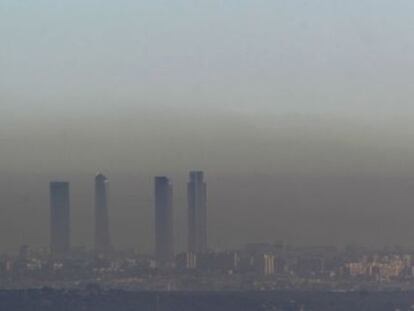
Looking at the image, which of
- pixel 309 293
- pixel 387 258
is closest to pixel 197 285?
pixel 309 293

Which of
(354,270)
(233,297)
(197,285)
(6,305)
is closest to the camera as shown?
(6,305)

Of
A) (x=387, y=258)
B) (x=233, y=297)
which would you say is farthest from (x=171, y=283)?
(x=387, y=258)

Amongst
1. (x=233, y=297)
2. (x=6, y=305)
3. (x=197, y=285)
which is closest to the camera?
(x=6, y=305)

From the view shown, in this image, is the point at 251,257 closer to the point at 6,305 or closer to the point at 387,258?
the point at 387,258

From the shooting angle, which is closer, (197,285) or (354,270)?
(197,285)

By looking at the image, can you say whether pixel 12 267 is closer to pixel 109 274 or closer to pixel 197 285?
pixel 109 274

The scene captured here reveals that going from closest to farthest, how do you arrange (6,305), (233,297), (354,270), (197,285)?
(6,305), (233,297), (197,285), (354,270)

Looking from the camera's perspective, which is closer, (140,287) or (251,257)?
(140,287)

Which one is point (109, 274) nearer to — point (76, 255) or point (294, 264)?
point (76, 255)
